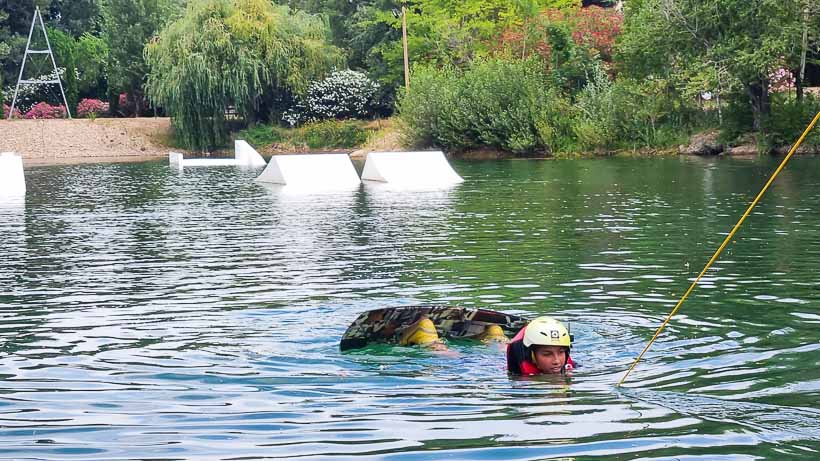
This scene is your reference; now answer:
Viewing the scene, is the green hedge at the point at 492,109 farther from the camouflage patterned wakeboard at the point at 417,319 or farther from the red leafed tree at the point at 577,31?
the camouflage patterned wakeboard at the point at 417,319

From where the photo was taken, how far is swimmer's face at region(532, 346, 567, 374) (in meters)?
10.2

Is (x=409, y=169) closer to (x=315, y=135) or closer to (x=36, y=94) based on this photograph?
(x=315, y=135)

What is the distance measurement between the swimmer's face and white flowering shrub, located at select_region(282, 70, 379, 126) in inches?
2525

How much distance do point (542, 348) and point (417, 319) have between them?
1760 mm

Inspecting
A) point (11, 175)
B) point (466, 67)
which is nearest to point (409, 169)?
point (11, 175)

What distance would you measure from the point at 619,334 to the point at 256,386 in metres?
3.93

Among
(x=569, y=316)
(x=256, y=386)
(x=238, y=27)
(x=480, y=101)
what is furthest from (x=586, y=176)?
(x=238, y=27)

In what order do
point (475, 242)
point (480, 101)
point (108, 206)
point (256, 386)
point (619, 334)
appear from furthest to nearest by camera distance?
point (480, 101) → point (108, 206) → point (475, 242) → point (619, 334) → point (256, 386)

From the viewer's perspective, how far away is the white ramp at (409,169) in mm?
39156

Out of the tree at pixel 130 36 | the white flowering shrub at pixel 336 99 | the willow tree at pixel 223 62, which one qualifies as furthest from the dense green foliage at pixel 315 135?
the tree at pixel 130 36

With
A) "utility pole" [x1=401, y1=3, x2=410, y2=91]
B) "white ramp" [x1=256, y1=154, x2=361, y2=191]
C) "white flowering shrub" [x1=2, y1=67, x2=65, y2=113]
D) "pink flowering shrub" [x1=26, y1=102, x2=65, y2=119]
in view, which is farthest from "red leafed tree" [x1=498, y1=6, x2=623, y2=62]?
"white flowering shrub" [x1=2, y1=67, x2=65, y2=113]

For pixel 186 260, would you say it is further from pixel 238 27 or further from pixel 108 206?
pixel 238 27

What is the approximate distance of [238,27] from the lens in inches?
2744

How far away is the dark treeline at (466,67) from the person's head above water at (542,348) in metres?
37.8
